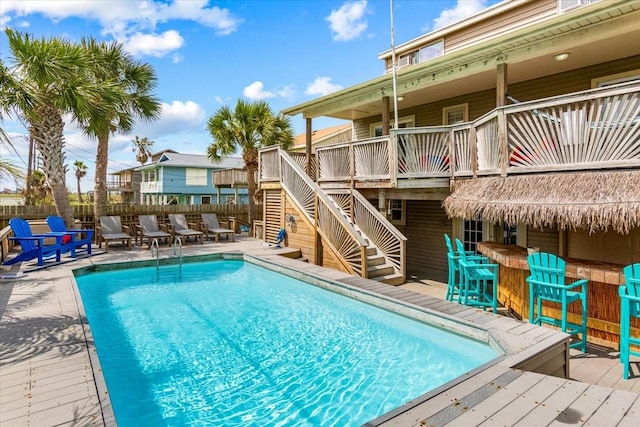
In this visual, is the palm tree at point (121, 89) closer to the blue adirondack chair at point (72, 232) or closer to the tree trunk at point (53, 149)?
the tree trunk at point (53, 149)

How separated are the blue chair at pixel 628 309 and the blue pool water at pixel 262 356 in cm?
141

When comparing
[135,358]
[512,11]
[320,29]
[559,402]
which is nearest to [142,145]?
[320,29]

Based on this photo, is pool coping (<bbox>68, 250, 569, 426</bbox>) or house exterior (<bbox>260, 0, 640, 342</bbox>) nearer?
pool coping (<bbox>68, 250, 569, 426</bbox>)

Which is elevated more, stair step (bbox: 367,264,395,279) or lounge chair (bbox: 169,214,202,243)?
lounge chair (bbox: 169,214,202,243)

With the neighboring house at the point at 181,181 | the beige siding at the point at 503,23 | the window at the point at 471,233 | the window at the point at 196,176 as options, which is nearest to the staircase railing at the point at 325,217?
the window at the point at 471,233

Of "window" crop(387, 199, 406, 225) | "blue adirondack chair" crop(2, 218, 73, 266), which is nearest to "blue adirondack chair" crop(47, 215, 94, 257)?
"blue adirondack chair" crop(2, 218, 73, 266)

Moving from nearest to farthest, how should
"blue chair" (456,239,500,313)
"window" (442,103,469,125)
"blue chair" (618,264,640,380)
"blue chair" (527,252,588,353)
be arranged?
"blue chair" (618,264,640,380)
"blue chair" (527,252,588,353)
"blue chair" (456,239,500,313)
"window" (442,103,469,125)

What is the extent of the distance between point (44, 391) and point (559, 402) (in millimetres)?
4594

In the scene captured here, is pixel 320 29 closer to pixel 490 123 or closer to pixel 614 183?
pixel 490 123

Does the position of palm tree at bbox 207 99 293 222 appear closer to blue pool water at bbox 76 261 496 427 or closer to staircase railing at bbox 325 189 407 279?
staircase railing at bbox 325 189 407 279

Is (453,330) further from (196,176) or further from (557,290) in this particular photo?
(196,176)

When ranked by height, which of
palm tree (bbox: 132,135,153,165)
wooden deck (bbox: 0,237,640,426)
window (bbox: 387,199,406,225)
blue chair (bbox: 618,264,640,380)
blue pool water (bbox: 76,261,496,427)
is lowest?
blue pool water (bbox: 76,261,496,427)

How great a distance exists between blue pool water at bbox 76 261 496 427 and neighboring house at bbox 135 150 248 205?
26458 millimetres

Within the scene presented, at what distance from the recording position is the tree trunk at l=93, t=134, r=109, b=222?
14.1 metres
